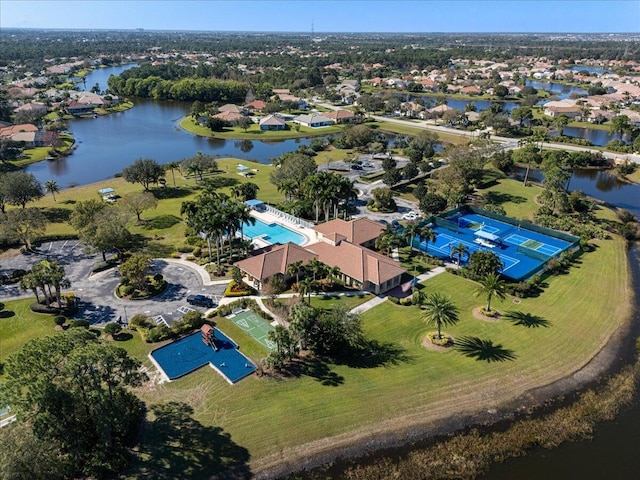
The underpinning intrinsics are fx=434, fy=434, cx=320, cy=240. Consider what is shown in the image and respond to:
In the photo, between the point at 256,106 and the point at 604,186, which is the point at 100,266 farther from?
the point at 256,106

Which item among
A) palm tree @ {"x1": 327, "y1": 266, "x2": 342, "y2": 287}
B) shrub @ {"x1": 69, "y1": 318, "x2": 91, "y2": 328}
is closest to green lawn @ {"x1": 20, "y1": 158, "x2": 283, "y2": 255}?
shrub @ {"x1": 69, "y1": 318, "x2": 91, "y2": 328}

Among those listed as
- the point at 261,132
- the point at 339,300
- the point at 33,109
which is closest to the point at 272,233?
the point at 339,300

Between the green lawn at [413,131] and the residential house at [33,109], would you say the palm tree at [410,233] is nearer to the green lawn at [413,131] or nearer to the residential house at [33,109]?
the green lawn at [413,131]

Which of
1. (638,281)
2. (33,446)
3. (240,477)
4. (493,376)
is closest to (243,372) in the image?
(240,477)

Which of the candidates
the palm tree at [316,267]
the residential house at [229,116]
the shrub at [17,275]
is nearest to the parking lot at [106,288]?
the shrub at [17,275]

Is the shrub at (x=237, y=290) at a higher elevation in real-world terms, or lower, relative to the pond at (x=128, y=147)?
lower

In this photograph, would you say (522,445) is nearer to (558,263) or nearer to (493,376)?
(493,376)
